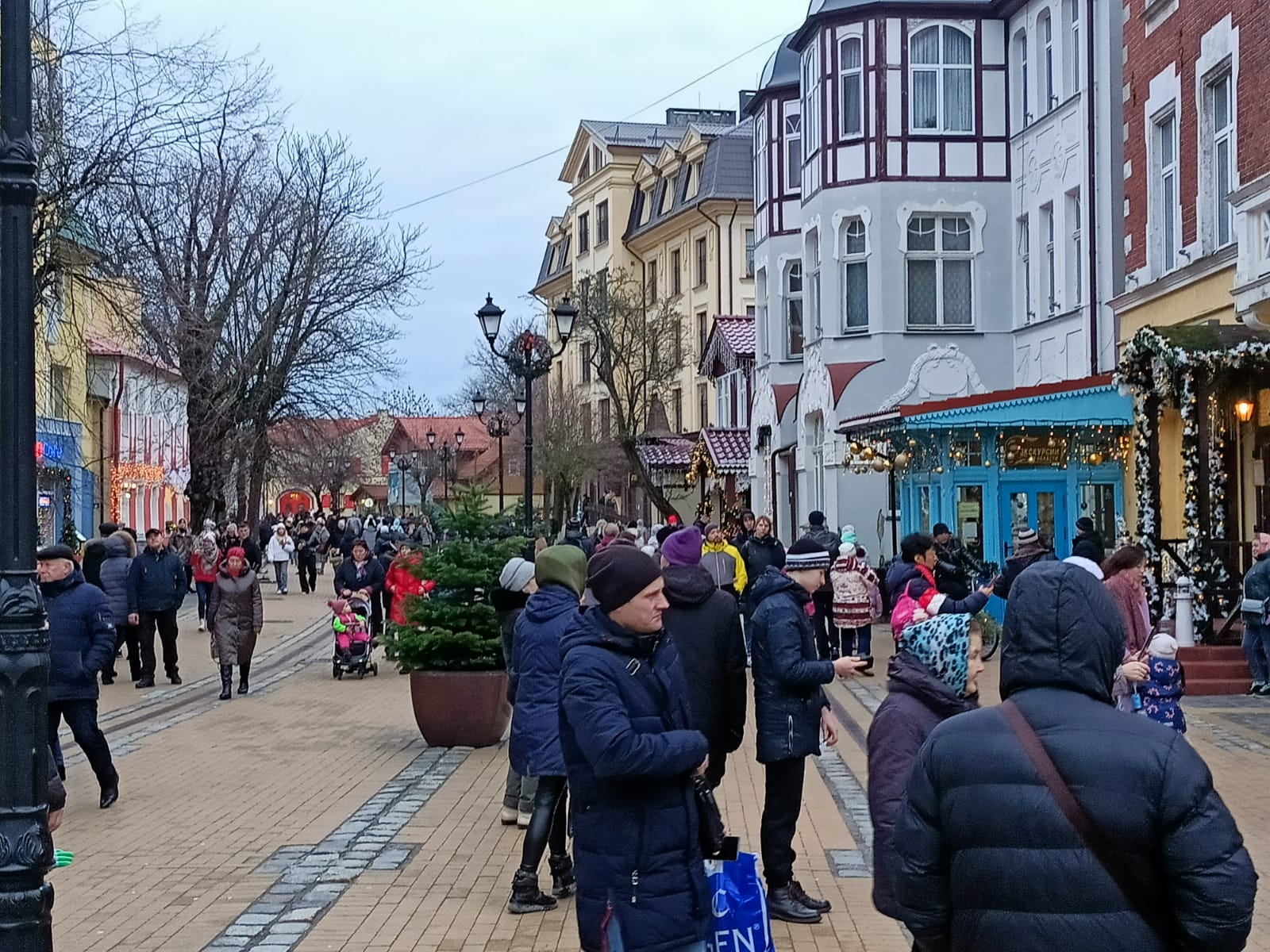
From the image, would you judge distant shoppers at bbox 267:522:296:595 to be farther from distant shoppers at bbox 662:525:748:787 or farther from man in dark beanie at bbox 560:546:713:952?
man in dark beanie at bbox 560:546:713:952

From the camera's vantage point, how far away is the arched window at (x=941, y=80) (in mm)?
30469

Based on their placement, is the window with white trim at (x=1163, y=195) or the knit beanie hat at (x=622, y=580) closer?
the knit beanie hat at (x=622, y=580)

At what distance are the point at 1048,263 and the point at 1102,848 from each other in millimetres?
26416

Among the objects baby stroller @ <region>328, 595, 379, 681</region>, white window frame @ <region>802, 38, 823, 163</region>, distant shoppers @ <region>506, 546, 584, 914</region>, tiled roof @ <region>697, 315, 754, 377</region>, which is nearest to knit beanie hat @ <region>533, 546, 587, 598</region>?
distant shoppers @ <region>506, 546, 584, 914</region>

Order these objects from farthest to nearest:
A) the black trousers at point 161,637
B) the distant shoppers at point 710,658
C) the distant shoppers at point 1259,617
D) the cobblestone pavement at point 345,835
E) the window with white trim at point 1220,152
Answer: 1. the black trousers at point 161,637
2. the window with white trim at point 1220,152
3. the distant shoppers at point 1259,617
4. the cobblestone pavement at point 345,835
5. the distant shoppers at point 710,658

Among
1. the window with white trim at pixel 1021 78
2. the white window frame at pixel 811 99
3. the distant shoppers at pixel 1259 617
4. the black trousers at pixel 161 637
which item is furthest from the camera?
the white window frame at pixel 811 99

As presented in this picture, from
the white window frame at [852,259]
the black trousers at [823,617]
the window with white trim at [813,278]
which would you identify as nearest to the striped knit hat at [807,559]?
the black trousers at [823,617]

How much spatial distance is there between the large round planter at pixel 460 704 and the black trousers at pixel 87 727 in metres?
2.83

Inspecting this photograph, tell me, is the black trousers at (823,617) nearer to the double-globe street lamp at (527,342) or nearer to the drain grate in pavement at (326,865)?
the double-globe street lamp at (527,342)

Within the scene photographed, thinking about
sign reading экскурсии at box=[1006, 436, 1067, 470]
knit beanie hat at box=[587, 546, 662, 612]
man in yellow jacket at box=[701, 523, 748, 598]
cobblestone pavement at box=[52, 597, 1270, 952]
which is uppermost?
sign reading экскурсии at box=[1006, 436, 1067, 470]

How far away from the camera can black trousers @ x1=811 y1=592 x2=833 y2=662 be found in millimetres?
18781

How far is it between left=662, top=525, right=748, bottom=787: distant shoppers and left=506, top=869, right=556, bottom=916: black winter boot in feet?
3.42

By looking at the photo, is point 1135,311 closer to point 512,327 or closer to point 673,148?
point 673,148

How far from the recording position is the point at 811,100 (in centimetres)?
3266
